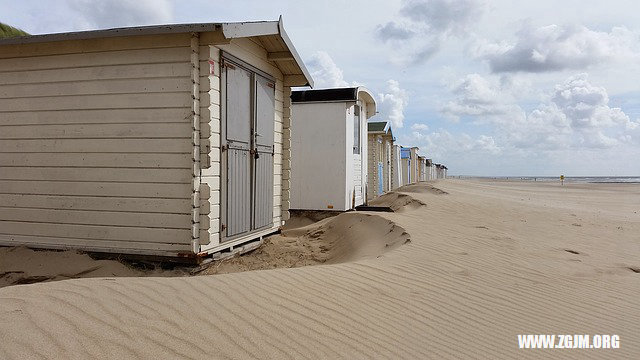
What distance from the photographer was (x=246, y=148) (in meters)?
7.04

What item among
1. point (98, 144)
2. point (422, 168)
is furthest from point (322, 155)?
point (422, 168)

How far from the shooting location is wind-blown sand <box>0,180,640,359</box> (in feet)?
8.84

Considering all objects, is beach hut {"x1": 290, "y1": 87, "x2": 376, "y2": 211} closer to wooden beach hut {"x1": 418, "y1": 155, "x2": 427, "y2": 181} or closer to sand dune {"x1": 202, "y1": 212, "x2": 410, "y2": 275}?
sand dune {"x1": 202, "y1": 212, "x2": 410, "y2": 275}

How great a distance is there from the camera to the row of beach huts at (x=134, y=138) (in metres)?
5.79

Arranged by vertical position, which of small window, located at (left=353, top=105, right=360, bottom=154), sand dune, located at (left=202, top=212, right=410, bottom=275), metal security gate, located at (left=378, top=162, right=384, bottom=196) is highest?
small window, located at (left=353, top=105, right=360, bottom=154)

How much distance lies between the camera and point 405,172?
101 ft

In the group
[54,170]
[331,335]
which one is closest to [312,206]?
[54,170]

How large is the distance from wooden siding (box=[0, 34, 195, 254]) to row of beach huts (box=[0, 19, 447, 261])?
2cm

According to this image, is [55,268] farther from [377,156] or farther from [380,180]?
[380,180]

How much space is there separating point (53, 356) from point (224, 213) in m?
4.00

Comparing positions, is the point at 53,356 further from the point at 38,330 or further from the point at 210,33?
the point at 210,33

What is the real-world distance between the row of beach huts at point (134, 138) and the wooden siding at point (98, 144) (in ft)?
0.05

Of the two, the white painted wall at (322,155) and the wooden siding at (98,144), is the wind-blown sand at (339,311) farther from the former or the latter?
the white painted wall at (322,155)

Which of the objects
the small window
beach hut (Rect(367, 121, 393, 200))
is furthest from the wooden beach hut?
the small window
